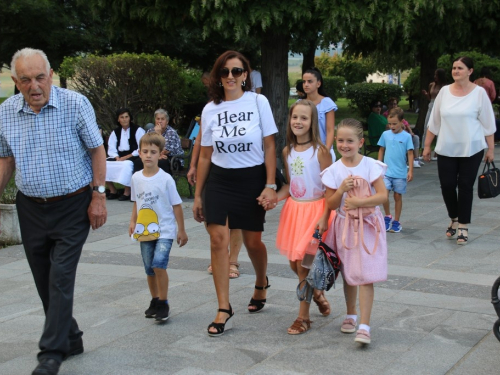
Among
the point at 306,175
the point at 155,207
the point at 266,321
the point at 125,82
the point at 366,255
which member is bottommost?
the point at 266,321

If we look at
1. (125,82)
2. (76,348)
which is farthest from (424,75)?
(76,348)

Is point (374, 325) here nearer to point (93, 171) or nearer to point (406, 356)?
point (406, 356)

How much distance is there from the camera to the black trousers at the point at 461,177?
314 inches

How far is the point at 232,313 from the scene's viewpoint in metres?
5.29

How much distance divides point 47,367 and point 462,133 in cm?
512

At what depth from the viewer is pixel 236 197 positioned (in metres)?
5.31

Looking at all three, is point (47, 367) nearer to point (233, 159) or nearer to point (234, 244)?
point (233, 159)

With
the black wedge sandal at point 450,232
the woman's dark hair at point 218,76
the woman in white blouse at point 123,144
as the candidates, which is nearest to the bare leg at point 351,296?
the woman's dark hair at point 218,76

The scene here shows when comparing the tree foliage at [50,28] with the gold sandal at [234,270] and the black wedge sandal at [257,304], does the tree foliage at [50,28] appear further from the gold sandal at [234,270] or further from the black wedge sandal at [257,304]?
the black wedge sandal at [257,304]

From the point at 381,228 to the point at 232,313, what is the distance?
117cm

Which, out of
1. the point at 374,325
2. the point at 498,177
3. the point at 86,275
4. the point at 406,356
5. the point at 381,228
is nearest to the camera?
the point at 406,356

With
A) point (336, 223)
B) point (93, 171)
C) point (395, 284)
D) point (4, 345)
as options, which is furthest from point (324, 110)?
point (4, 345)

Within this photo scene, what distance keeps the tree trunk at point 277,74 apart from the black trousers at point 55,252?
9647mm

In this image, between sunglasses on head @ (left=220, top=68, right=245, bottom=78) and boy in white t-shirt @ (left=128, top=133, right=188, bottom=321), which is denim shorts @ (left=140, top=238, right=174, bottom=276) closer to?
boy in white t-shirt @ (left=128, top=133, right=188, bottom=321)
